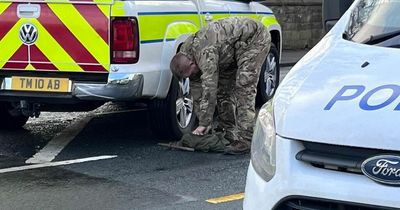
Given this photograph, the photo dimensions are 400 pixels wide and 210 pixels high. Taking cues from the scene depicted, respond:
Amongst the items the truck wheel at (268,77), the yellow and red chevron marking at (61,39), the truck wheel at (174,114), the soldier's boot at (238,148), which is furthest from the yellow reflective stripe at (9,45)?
the truck wheel at (268,77)

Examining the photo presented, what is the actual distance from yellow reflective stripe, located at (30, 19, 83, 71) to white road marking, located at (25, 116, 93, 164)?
794 millimetres

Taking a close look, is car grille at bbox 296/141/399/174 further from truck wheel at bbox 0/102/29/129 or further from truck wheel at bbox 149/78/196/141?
truck wheel at bbox 0/102/29/129

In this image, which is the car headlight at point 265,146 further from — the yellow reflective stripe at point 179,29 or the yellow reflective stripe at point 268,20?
the yellow reflective stripe at point 268,20

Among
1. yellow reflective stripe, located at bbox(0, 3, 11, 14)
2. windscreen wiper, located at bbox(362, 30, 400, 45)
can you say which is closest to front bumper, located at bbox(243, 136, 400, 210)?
windscreen wiper, located at bbox(362, 30, 400, 45)

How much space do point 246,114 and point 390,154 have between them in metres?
Result: 4.27

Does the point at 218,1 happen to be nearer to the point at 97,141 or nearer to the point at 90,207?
the point at 97,141

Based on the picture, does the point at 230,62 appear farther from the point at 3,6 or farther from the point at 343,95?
the point at 343,95

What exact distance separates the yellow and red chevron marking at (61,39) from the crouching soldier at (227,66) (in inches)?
27.7

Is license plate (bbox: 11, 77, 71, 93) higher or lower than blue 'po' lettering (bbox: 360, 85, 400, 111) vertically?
lower

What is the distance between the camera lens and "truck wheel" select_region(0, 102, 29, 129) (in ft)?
26.5

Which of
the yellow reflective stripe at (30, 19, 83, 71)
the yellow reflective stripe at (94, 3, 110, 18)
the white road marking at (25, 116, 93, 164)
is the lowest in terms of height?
the white road marking at (25, 116, 93, 164)

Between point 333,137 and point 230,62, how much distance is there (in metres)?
4.24

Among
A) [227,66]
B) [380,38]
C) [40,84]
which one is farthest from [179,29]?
[380,38]

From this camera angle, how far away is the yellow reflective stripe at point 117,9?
661cm
